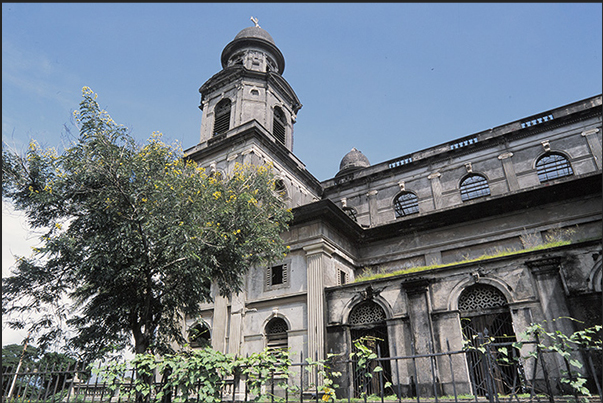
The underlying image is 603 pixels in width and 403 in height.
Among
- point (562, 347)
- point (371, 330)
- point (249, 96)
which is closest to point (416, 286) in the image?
point (371, 330)

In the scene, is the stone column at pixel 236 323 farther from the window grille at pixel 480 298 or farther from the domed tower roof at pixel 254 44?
the domed tower roof at pixel 254 44

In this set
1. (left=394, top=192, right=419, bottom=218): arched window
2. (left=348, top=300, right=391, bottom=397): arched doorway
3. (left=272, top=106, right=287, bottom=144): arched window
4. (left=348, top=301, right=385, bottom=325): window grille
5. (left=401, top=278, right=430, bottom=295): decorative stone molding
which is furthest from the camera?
(left=272, top=106, right=287, bottom=144): arched window

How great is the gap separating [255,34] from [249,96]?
671 cm

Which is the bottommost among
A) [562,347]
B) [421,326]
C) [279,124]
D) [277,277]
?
[562,347]

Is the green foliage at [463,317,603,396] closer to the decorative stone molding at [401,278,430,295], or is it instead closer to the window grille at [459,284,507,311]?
the window grille at [459,284,507,311]

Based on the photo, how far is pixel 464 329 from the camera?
41.5 feet

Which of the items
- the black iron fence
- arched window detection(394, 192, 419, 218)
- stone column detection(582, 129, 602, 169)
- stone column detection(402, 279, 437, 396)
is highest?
stone column detection(582, 129, 602, 169)

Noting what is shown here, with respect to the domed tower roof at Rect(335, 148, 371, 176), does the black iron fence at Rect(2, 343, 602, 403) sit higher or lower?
lower

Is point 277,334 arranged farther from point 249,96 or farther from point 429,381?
point 249,96

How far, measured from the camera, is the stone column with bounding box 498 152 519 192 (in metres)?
19.6

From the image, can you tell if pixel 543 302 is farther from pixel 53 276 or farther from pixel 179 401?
pixel 53 276

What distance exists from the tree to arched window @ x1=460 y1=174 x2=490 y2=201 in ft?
43.0

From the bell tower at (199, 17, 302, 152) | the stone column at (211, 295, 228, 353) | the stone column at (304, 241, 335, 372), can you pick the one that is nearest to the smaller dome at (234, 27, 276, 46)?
the bell tower at (199, 17, 302, 152)

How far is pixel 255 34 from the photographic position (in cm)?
2772
